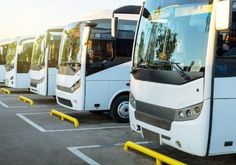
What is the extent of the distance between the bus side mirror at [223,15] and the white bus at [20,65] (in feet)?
46.4

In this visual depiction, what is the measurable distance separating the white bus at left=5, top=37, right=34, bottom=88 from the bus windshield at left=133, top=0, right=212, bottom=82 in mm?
11959

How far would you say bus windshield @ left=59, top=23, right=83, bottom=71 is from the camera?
11.0 meters

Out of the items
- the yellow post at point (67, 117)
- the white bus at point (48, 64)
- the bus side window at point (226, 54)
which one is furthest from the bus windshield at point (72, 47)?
the bus side window at point (226, 54)

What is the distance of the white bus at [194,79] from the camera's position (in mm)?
5809

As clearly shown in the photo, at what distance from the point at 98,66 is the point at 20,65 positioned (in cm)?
878

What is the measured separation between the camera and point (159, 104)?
654 cm

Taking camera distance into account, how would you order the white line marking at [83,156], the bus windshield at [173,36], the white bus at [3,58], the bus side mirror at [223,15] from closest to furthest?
the bus side mirror at [223,15] < the bus windshield at [173,36] < the white line marking at [83,156] < the white bus at [3,58]

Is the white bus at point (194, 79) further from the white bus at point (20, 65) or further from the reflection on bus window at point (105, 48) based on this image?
the white bus at point (20, 65)

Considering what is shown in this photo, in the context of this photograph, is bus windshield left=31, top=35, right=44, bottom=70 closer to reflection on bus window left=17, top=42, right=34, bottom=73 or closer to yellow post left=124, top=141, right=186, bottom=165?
reflection on bus window left=17, top=42, right=34, bottom=73

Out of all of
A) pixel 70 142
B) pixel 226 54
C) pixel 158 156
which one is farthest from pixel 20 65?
pixel 226 54

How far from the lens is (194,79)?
5.94 m

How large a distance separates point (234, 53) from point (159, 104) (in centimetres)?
136

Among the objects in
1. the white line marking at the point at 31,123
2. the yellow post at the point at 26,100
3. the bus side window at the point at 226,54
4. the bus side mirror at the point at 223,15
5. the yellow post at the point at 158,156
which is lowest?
the yellow post at the point at 26,100

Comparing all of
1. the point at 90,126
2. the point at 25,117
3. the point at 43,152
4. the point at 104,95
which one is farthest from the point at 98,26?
the point at 43,152
